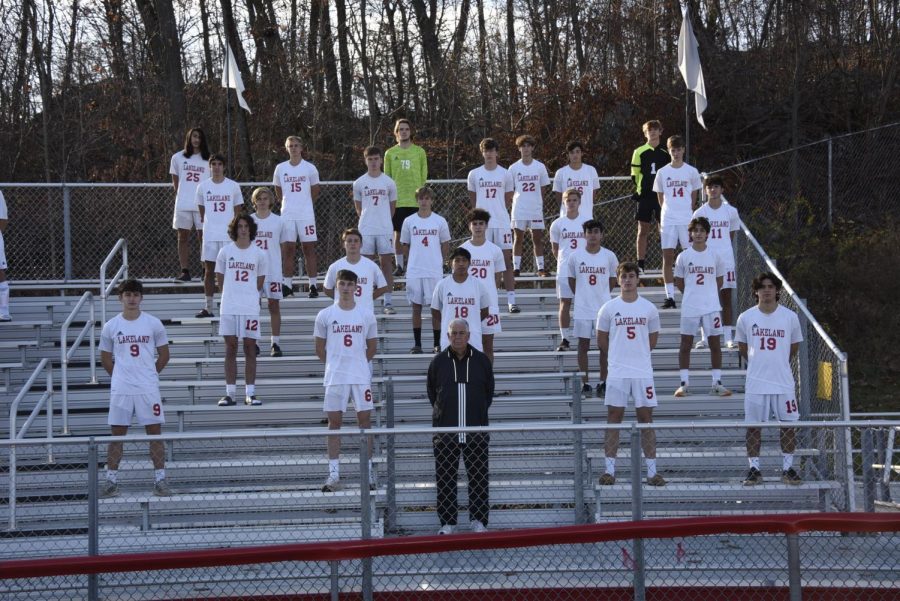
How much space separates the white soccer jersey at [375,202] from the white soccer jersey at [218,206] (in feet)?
4.38

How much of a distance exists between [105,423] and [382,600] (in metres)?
5.39

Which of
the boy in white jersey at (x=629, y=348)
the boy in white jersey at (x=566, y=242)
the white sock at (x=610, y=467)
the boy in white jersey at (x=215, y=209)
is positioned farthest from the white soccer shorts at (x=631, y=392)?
the boy in white jersey at (x=215, y=209)

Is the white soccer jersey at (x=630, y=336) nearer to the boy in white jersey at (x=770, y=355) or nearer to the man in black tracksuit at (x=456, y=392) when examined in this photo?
the boy in white jersey at (x=770, y=355)

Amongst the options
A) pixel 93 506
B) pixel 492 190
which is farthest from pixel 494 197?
pixel 93 506

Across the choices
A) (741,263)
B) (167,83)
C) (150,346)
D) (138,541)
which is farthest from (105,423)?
(167,83)

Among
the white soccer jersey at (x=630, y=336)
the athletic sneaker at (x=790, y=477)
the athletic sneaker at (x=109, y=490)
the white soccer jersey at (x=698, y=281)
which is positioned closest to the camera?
the athletic sneaker at (x=109, y=490)

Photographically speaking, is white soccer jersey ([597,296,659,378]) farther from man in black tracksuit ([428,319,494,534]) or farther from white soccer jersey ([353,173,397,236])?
white soccer jersey ([353,173,397,236])

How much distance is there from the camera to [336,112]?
81.5 feet

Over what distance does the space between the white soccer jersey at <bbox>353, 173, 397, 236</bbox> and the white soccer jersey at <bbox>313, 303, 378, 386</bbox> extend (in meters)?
3.20

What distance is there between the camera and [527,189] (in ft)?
47.0

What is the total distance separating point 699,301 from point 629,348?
1851 millimetres

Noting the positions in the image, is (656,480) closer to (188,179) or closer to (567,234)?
(567,234)

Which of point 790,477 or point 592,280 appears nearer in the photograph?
point 790,477

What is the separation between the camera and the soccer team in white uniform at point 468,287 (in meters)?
10.4
